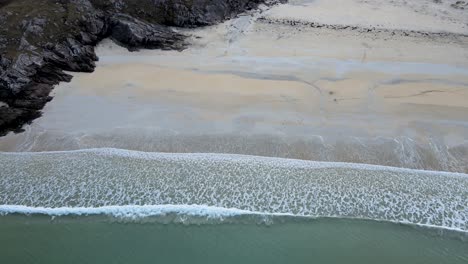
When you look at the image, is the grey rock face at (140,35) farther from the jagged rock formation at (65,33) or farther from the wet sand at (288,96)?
the wet sand at (288,96)

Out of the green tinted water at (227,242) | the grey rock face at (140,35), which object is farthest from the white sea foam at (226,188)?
the grey rock face at (140,35)

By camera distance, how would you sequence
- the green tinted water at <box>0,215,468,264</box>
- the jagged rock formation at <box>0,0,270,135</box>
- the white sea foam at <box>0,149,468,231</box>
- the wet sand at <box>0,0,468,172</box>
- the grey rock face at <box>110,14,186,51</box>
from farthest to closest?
the grey rock face at <box>110,14,186,51</box>
the jagged rock formation at <box>0,0,270,135</box>
the wet sand at <box>0,0,468,172</box>
the white sea foam at <box>0,149,468,231</box>
the green tinted water at <box>0,215,468,264</box>

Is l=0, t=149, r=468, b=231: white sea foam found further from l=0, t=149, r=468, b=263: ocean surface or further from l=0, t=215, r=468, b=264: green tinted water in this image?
l=0, t=215, r=468, b=264: green tinted water

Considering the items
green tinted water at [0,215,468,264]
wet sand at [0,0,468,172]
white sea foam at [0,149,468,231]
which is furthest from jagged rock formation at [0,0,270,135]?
green tinted water at [0,215,468,264]

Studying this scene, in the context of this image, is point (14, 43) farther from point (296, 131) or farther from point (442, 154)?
point (442, 154)

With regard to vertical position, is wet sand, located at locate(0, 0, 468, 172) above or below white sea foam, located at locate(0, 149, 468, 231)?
above

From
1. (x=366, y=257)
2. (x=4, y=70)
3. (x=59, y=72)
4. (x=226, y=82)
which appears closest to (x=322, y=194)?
(x=366, y=257)

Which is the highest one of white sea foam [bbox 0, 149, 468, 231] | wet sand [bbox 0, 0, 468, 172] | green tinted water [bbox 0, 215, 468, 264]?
wet sand [bbox 0, 0, 468, 172]

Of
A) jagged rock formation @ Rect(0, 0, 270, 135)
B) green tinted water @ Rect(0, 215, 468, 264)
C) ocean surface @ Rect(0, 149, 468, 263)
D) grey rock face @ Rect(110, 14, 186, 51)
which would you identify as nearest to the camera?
green tinted water @ Rect(0, 215, 468, 264)
